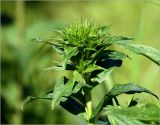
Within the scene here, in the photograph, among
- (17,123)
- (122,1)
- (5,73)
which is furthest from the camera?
(122,1)

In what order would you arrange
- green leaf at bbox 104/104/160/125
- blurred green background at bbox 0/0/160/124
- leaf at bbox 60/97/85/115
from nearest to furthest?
green leaf at bbox 104/104/160/125
leaf at bbox 60/97/85/115
blurred green background at bbox 0/0/160/124

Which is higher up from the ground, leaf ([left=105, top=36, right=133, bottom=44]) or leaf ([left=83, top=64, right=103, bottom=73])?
leaf ([left=105, top=36, right=133, bottom=44])

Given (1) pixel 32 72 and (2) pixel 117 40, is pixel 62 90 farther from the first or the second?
(1) pixel 32 72

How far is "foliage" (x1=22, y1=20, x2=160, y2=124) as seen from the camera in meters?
0.49

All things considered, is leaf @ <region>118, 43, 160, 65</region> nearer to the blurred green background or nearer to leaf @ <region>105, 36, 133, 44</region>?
leaf @ <region>105, 36, 133, 44</region>

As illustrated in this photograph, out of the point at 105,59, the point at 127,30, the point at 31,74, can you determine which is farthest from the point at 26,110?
the point at 105,59

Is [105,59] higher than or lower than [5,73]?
higher

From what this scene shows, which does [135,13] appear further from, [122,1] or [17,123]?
[17,123]

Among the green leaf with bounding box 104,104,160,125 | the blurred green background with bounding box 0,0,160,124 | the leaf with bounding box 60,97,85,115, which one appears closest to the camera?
the green leaf with bounding box 104,104,160,125

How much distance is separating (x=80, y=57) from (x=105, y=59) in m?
0.03

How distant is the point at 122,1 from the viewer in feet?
8.02

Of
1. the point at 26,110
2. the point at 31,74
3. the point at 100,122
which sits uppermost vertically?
the point at 100,122

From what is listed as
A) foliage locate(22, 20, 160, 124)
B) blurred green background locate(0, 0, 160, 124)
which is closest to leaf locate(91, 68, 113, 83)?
foliage locate(22, 20, 160, 124)

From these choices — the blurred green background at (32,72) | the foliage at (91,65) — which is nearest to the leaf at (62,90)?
the foliage at (91,65)
